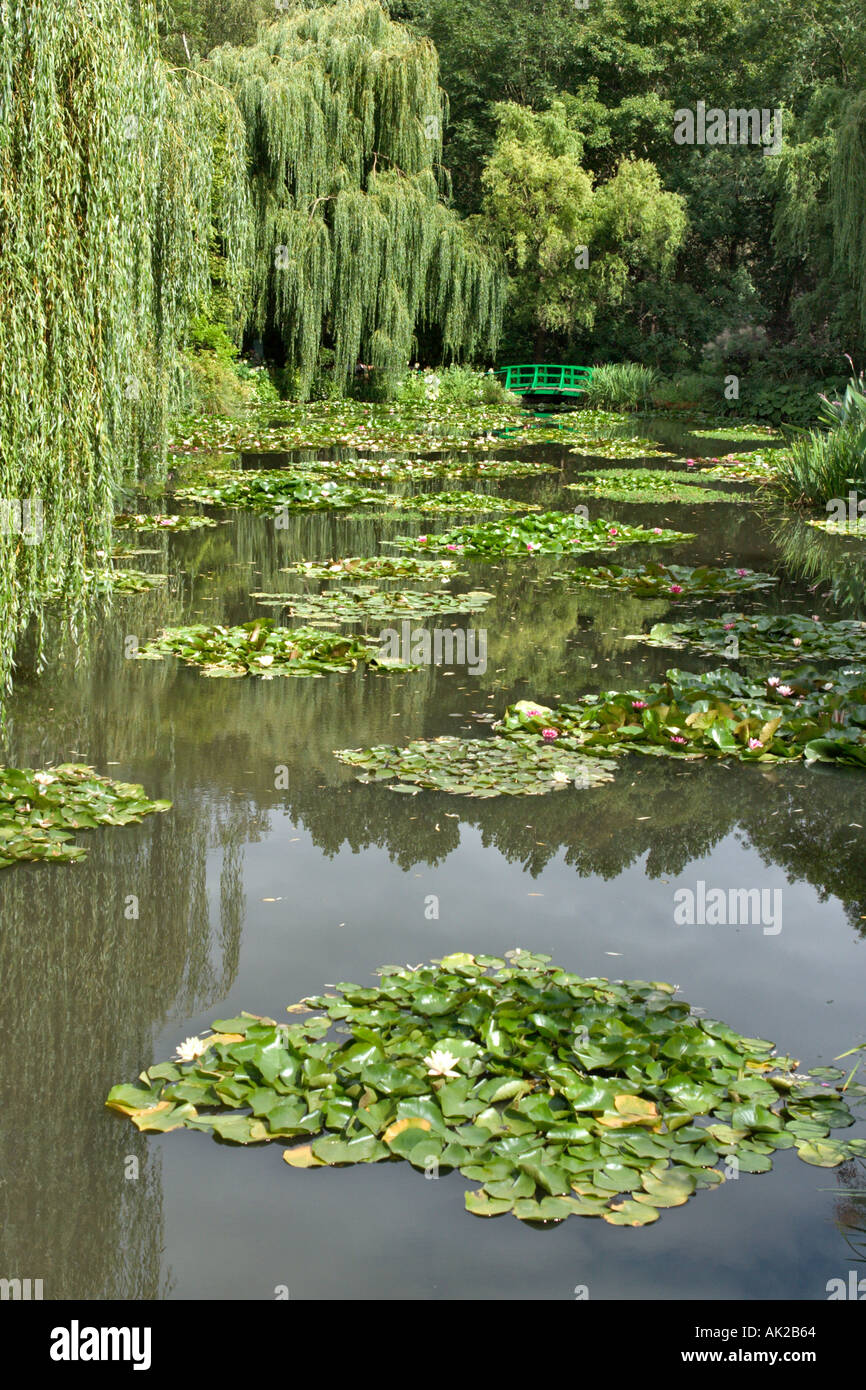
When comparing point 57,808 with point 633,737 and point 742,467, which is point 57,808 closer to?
point 633,737

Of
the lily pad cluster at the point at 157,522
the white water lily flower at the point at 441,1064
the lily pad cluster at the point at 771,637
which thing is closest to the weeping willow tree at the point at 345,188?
the lily pad cluster at the point at 157,522

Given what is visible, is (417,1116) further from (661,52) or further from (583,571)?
(661,52)

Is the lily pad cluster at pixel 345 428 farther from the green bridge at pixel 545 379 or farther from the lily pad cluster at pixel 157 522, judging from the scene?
the lily pad cluster at pixel 157 522

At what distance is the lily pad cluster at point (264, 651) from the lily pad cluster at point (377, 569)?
6.77 feet

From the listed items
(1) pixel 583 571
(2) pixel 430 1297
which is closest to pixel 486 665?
(1) pixel 583 571

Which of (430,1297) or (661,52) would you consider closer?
(430,1297)

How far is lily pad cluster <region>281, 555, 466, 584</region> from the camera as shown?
387 inches

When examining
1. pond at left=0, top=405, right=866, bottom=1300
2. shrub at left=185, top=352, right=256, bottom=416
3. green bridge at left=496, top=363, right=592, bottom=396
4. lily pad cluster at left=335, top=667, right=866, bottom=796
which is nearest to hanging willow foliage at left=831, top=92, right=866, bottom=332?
green bridge at left=496, top=363, right=592, bottom=396

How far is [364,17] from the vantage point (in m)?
24.9

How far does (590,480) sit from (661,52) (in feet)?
76.8

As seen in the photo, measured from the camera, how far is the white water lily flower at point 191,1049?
10.9ft

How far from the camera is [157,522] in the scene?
1196 centimetres

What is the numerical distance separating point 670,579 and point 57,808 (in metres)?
6.12
